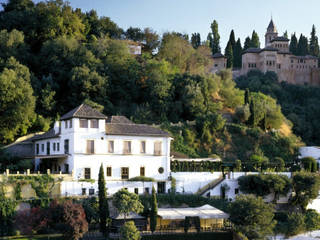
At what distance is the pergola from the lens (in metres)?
34.8

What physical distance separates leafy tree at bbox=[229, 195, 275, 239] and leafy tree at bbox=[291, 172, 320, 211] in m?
8.09

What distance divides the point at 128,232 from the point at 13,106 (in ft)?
69.6

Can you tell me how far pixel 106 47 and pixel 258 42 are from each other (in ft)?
150

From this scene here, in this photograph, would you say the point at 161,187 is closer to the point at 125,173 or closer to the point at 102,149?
the point at 125,173

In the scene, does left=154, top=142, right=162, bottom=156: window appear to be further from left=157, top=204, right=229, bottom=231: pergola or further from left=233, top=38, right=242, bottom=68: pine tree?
left=233, top=38, right=242, bottom=68: pine tree

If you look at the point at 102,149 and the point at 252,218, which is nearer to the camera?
the point at 252,218

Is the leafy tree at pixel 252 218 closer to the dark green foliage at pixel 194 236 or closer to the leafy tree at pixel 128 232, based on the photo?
the dark green foliage at pixel 194 236

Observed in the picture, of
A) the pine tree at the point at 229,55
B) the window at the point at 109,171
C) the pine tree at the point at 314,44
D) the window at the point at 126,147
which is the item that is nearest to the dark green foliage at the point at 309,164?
the window at the point at 126,147

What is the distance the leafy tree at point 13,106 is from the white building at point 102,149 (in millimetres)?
4272

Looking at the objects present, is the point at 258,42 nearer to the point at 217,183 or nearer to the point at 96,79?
the point at 96,79

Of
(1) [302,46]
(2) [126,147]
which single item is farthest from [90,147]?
(1) [302,46]

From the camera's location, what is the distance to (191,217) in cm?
3562

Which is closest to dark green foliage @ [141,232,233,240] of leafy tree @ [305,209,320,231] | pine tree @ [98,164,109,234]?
pine tree @ [98,164,109,234]

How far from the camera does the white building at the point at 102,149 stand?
40.6 m
